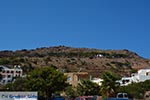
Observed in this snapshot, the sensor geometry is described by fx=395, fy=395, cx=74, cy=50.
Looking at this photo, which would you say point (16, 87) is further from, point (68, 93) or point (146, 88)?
point (146, 88)

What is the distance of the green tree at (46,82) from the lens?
66.0 meters

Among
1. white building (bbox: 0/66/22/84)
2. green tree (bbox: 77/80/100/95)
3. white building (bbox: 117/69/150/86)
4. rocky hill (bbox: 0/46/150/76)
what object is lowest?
green tree (bbox: 77/80/100/95)

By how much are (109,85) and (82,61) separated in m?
75.8

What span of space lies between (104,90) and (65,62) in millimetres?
72742

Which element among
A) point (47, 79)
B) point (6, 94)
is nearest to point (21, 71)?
point (47, 79)

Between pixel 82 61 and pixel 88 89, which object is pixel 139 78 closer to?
pixel 88 89

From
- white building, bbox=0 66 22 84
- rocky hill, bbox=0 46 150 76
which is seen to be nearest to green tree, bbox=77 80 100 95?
rocky hill, bbox=0 46 150 76

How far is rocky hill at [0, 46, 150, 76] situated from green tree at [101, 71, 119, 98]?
4213cm

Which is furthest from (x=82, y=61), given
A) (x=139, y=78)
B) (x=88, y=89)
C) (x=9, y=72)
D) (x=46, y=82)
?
(x=46, y=82)

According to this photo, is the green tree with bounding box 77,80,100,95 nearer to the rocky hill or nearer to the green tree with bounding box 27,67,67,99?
the green tree with bounding box 27,67,67,99

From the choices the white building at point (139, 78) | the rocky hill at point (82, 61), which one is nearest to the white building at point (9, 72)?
the rocky hill at point (82, 61)

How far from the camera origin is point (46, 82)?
6631cm

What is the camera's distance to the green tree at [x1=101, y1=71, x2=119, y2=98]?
222 ft

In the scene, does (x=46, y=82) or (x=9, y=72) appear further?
(x=9, y=72)
